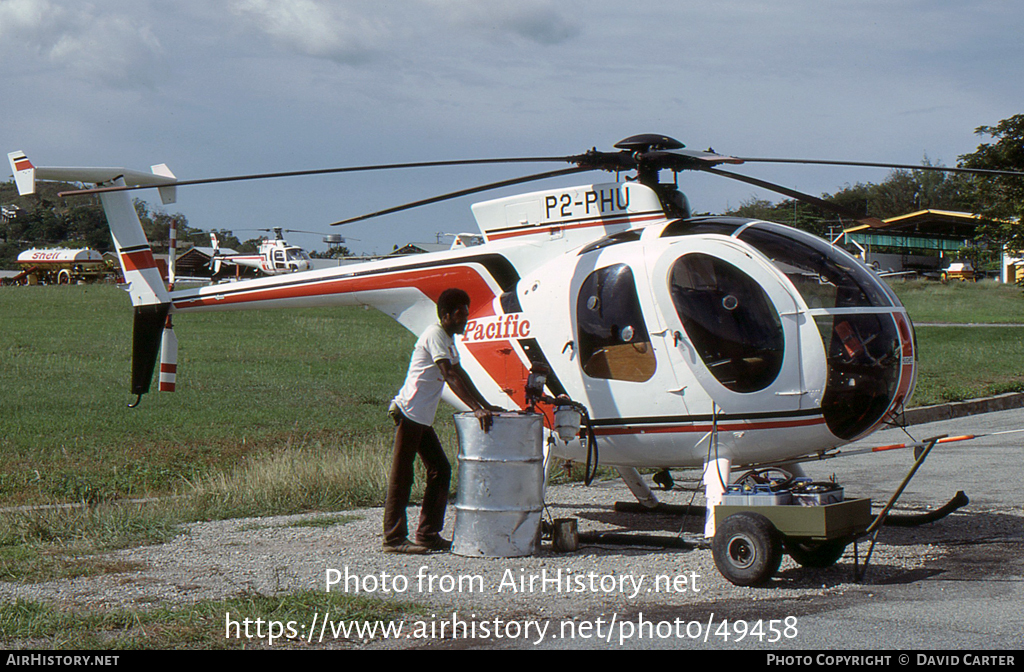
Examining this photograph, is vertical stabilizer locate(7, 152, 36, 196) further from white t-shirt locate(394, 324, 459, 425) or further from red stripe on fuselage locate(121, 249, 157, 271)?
white t-shirt locate(394, 324, 459, 425)

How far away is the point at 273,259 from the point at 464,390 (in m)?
56.3

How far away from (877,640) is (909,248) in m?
67.5

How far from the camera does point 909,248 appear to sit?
220 feet

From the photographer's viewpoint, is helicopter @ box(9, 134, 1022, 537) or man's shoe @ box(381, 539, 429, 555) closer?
helicopter @ box(9, 134, 1022, 537)

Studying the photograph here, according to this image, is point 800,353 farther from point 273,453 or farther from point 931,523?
point 273,453

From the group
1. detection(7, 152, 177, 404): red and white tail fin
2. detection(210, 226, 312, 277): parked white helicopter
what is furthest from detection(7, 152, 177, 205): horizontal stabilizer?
detection(210, 226, 312, 277): parked white helicopter

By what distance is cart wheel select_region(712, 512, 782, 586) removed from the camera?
6180 mm

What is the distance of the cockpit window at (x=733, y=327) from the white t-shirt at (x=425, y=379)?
1785mm

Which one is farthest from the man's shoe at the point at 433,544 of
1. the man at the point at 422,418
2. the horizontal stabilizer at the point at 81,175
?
the horizontal stabilizer at the point at 81,175

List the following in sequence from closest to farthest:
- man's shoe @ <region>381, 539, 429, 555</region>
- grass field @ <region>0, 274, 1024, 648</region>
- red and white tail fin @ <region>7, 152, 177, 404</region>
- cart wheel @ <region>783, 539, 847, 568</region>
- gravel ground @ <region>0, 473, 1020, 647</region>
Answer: grass field @ <region>0, 274, 1024, 648</region>, gravel ground @ <region>0, 473, 1020, 647</region>, cart wheel @ <region>783, 539, 847, 568</region>, man's shoe @ <region>381, 539, 429, 555</region>, red and white tail fin @ <region>7, 152, 177, 404</region>

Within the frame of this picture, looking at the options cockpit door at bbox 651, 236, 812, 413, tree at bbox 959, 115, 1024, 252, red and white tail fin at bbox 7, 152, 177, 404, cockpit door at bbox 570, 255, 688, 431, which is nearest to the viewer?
cockpit door at bbox 651, 236, 812, 413

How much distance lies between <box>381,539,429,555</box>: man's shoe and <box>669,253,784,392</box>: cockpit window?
2543 mm

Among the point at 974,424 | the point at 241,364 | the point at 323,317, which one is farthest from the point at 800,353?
the point at 323,317

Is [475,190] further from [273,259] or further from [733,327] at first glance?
[273,259]
